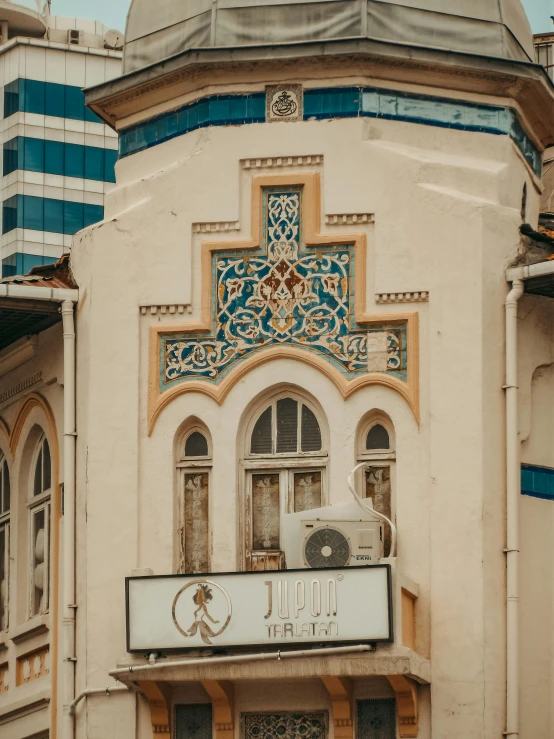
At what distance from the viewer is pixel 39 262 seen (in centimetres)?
6506

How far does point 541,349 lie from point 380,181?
271 cm

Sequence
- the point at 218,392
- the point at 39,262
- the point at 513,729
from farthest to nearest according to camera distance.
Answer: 1. the point at 39,262
2. the point at 218,392
3. the point at 513,729

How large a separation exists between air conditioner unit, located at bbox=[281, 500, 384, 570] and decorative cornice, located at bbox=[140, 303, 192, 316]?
2.88 m

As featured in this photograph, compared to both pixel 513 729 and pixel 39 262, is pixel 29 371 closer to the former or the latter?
pixel 513 729

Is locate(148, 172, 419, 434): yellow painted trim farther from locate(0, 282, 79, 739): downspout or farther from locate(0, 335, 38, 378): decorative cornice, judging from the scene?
locate(0, 335, 38, 378): decorative cornice

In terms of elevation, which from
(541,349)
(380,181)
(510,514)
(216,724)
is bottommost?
(216,724)

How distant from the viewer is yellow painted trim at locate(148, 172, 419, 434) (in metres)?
26.0

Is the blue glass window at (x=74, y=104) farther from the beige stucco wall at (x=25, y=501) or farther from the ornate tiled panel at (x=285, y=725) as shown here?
the ornate tiled panel at (x=285, y=725)

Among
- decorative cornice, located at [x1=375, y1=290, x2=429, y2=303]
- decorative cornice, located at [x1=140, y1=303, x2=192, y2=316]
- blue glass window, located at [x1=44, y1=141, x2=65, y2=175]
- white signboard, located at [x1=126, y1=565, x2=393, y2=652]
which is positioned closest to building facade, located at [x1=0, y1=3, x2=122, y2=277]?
blue glass window, located at [x1=44, y1=141, x2=65, y2=175]

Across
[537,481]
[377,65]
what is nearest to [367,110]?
[377,65]

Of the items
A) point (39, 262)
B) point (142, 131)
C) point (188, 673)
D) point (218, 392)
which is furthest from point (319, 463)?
point (39, 262)

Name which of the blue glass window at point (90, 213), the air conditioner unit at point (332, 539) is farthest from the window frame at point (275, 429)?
the blue glass window at point (90, 213)

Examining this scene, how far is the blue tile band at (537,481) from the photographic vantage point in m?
26.0

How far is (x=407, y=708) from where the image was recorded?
25.0 metres
